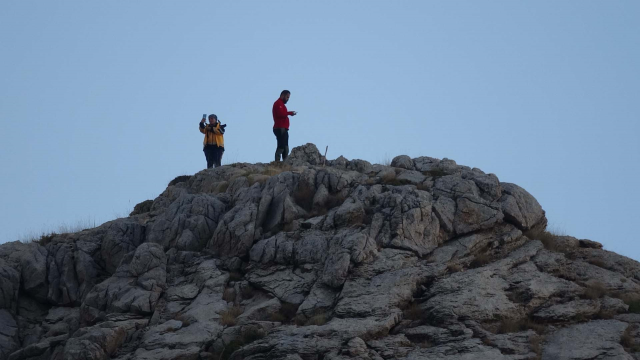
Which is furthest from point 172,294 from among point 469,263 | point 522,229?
point 522,229

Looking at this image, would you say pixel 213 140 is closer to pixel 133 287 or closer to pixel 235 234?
pixel 235 234

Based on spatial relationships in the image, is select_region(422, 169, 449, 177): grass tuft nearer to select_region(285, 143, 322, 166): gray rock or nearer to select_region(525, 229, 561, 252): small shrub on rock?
select_region(525, 229, 561, 252): small shrub on rock

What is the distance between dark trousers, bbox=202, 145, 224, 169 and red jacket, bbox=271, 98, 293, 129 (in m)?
4.46

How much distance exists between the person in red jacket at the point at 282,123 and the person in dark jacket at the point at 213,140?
12.8 ft

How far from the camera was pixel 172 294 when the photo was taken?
2392 cm

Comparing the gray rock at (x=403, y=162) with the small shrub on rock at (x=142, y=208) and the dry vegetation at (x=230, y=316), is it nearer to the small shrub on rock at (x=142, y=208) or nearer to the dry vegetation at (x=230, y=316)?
the dry vegetation at (x=230, y=316)

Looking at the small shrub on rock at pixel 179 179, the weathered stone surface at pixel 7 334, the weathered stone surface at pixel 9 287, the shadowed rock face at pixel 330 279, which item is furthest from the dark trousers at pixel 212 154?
the weathered stone surface at pixel 7 334

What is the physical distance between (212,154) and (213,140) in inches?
26.0

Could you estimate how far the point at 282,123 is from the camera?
3225 centimetres

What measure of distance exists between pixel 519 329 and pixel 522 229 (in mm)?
5377

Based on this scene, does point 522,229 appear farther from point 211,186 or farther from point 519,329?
point 211,186

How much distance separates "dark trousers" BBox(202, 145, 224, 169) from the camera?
35594 millimetres

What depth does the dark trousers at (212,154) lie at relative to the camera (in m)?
35.6

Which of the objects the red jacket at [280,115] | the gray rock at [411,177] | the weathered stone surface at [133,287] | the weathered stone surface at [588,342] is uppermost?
the red jacket at [280,115]
